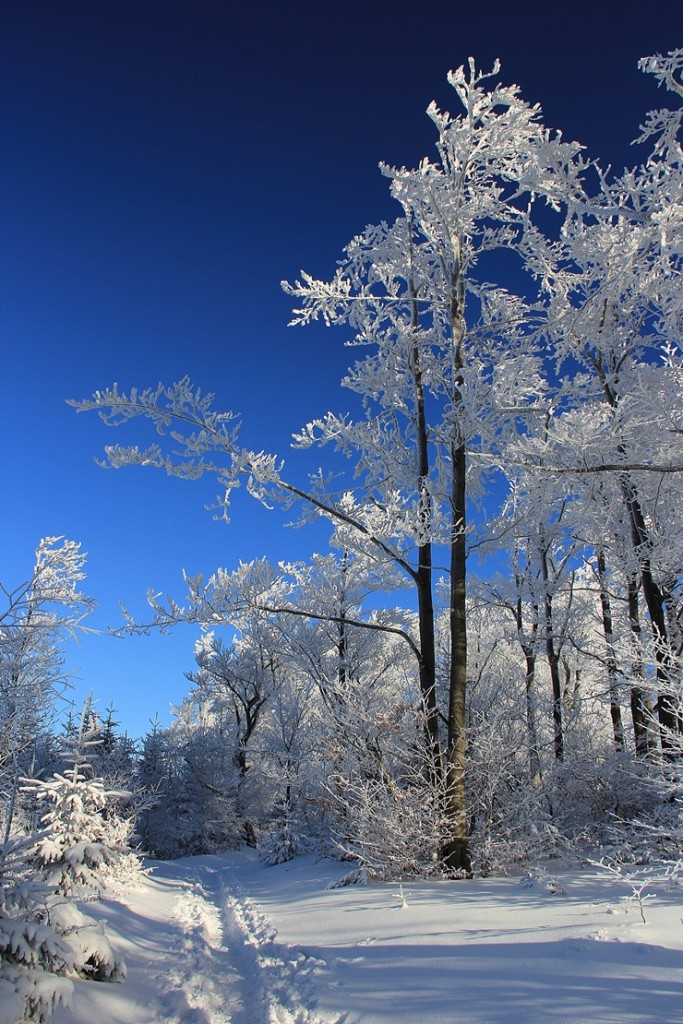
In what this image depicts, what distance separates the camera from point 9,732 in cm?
1391

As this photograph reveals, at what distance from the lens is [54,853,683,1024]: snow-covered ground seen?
3139 mm

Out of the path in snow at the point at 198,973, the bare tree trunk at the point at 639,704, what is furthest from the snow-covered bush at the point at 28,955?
the bare tree trunk at the point at 639,704

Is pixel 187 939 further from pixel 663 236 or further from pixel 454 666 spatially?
pixel 663 236

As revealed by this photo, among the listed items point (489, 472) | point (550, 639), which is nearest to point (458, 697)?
point (489, 472)

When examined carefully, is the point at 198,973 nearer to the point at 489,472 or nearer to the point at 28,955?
the point at 28,955

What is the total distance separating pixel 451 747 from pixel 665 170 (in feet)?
20.3

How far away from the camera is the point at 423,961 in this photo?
4012mm

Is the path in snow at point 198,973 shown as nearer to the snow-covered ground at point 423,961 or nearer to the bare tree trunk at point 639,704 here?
the snow-covered ground at point 423,961

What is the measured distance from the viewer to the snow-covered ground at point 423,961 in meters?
3.14

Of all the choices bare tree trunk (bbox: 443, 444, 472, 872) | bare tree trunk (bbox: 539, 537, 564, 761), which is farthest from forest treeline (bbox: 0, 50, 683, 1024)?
bare tree trunk (bbox: 539, 537, 564, 761)

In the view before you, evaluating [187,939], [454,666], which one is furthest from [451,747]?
[187,939]

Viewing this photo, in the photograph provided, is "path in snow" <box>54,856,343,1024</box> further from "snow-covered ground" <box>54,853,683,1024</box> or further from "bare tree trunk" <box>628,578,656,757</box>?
"bare tree trunk" <box>628,578,656,757</box>

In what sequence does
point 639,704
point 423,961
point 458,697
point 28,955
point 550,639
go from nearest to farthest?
point 28,955, point 423,961, point 458,697, point 639,704, point 550,639

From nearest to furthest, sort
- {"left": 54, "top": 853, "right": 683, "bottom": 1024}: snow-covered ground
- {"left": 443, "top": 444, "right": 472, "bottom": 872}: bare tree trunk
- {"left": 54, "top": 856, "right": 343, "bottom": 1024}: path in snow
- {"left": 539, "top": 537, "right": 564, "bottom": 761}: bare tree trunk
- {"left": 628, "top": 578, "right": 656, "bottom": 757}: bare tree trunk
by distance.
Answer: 1. {"left": 54, "top": 853, "right": 683, "bottom": 1024}: snow-covered ground
2. {"left": 54, "top": 856, "right": 343, "bottom": 1024}: path in snow
3. {"left": 443, "top": 444, "right": 472, "bottom": 872}: bare tree trunk
4. {"left": 628, "top": 578, "right": 656, "bottom": 757}: bare tree trunk
5. {"left": 539, "top": 537, "right": 564, "bottom": 761}: bare tree trunk
